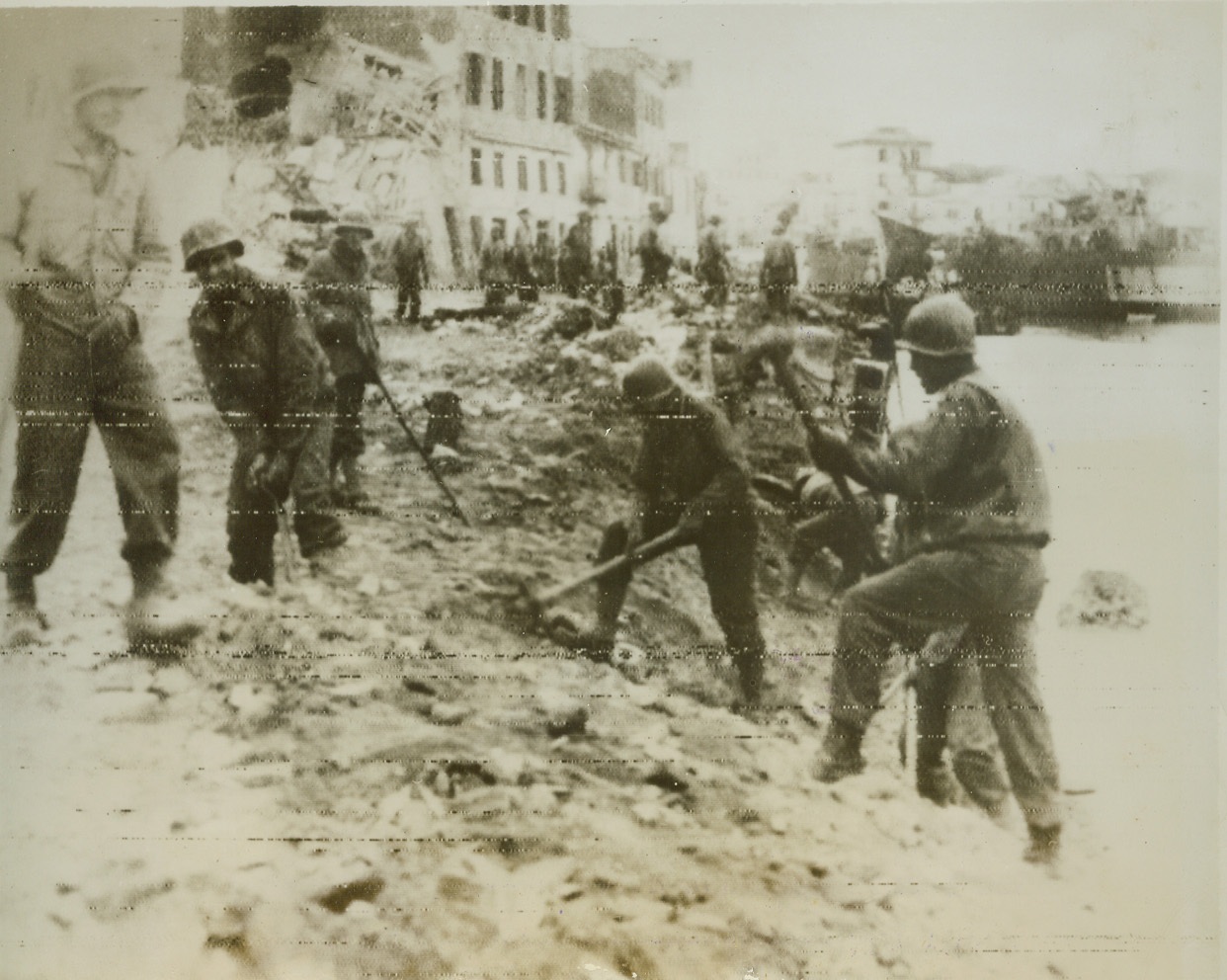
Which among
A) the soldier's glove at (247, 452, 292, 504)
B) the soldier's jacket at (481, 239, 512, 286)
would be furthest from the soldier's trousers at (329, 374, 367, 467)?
the soldier's jacket at (481, 239, 512, 286)

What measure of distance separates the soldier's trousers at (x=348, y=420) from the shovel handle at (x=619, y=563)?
51cm

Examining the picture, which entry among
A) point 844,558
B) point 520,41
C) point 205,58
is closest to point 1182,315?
point 844,558

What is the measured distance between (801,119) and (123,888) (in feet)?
7.17

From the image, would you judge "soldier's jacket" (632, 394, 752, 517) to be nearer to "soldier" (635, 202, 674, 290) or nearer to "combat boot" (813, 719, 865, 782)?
"soldier" (635, 202, 674, 290)

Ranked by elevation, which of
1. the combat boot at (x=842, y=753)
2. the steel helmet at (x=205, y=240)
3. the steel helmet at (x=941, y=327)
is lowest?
the combat boot at (x=842, y=753)

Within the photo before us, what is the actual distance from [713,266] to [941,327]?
503 mm

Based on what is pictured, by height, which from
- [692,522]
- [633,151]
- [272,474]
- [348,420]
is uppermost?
[633,151]

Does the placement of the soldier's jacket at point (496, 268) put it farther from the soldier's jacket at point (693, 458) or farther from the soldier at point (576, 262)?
the soldier's jacket at point (693, 458)

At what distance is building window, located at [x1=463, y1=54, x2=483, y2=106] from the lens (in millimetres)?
1875

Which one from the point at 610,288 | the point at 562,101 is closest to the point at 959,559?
the point at 610,288

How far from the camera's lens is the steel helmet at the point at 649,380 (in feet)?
6.18

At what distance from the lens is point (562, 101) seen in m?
1.88

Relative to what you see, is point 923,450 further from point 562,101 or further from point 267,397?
point 267,397

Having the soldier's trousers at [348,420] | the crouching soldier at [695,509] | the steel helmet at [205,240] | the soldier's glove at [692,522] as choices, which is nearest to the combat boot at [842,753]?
the crouching soldier at [695,509]
